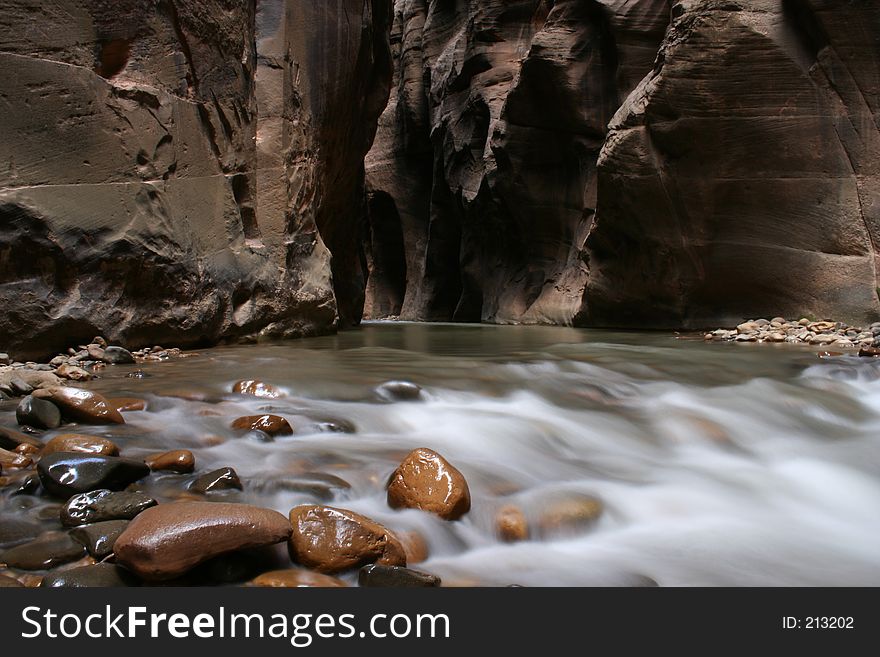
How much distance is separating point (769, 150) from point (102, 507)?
1064 centimetres

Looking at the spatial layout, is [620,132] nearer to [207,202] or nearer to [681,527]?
[207,202]

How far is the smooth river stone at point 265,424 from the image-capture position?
3.10 m

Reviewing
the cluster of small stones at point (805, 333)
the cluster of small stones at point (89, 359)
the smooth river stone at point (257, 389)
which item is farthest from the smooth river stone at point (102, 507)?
the cluster of small stones at point (805, 333)

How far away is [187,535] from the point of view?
5.92 feet

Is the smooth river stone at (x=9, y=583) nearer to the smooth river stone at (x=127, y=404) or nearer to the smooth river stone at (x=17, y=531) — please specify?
the smooth river stone at (x=17, y=531)

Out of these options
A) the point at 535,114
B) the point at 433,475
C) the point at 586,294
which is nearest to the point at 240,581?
the point at 433,475

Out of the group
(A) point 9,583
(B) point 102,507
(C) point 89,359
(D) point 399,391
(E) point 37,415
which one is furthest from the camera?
(C) point 89,359

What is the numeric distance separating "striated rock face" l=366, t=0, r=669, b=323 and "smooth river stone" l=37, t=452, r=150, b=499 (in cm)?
1274

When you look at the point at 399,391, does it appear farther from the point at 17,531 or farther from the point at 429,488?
the point at 17,531

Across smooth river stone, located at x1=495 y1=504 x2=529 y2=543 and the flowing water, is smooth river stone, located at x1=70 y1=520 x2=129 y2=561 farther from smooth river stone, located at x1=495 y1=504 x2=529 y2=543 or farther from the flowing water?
smooth river stone, located at x1=495 y1=504 x2=529 y2=543

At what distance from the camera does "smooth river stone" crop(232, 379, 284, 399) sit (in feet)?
13.1

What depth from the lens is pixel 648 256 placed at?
12.1m

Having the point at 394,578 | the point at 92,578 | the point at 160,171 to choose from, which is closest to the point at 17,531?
the point at 92,578

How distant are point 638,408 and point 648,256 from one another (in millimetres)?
8614
